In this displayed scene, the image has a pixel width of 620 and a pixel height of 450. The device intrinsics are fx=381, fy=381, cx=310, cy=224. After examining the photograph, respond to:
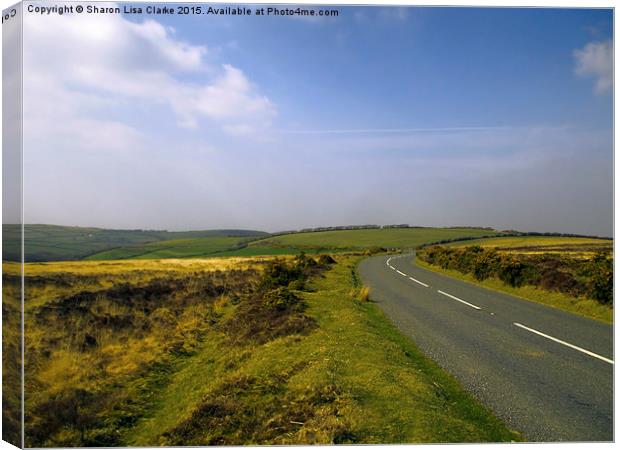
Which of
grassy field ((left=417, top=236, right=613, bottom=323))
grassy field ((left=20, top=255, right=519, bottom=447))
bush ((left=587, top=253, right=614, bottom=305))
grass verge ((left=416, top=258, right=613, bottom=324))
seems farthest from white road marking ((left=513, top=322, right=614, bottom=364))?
bush ((left=587, top=253, right=614, bottom=305))

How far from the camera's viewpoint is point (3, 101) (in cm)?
464

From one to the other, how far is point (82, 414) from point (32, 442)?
215cm

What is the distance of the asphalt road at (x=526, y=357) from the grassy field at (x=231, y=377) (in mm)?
443

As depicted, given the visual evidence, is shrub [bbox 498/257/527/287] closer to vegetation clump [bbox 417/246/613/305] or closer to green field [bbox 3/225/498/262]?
vegetation clump [bbox 417/246/613/305]

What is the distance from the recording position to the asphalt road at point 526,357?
4.82 metres

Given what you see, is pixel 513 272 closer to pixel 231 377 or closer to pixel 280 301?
pixel 280 301

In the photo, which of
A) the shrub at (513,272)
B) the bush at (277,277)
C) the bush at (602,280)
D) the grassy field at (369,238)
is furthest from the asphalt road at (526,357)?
the grassy field at (369,238)

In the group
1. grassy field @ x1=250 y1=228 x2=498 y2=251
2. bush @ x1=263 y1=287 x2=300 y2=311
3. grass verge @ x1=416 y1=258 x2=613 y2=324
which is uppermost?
grassy field @ x1=250 y1=228 x2=498 y2=251

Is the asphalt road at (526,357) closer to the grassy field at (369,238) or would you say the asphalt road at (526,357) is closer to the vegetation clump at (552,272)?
the vegetation clump at (552,272)

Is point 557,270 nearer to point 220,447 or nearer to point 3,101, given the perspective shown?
point 220,447

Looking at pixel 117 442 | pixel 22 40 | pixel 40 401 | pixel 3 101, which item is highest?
pixel 22 40

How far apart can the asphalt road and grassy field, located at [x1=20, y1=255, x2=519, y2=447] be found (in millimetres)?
443

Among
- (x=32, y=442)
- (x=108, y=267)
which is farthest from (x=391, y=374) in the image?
(x=108, y=267)

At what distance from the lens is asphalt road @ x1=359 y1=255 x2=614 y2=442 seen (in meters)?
4.82
